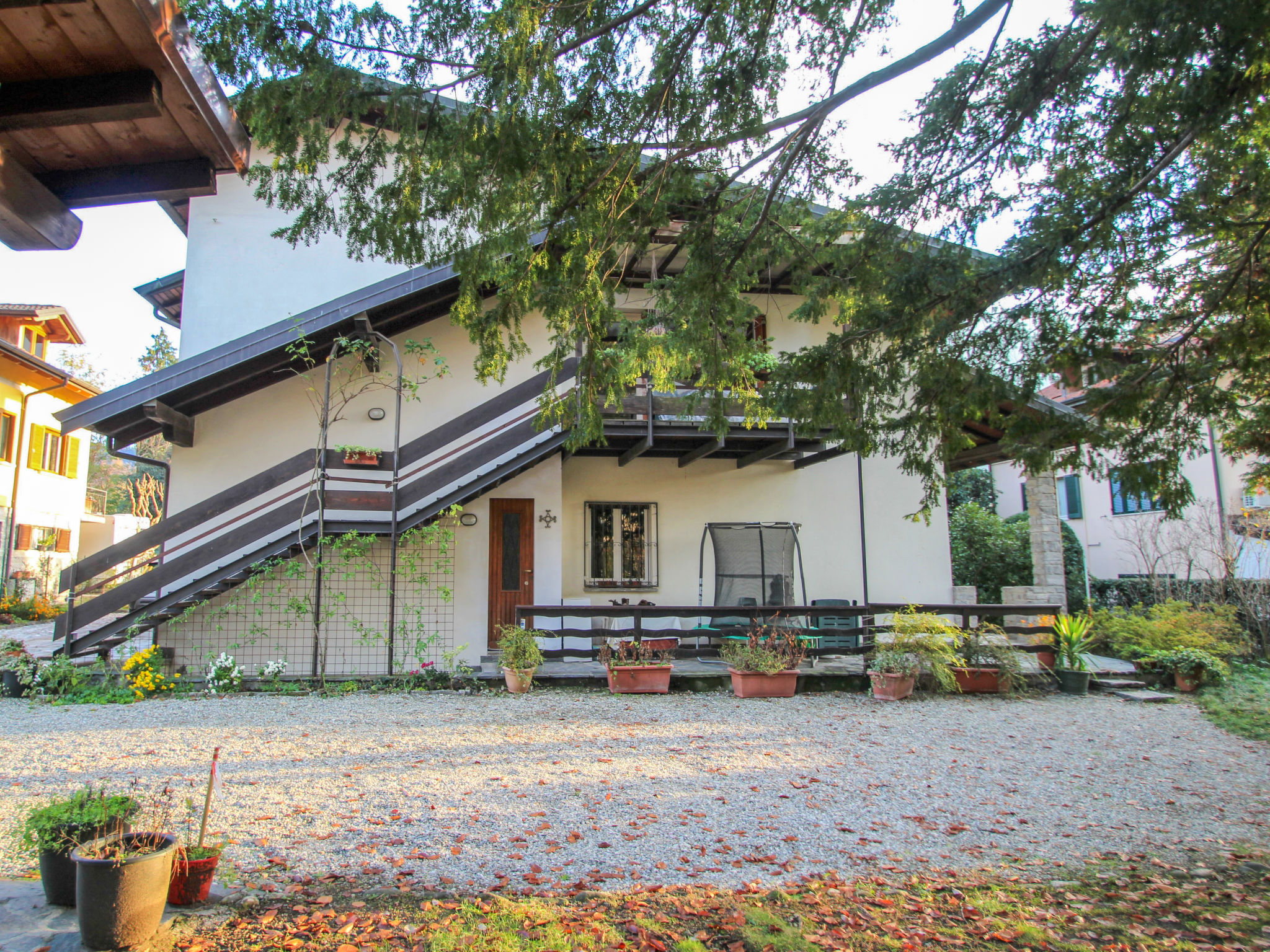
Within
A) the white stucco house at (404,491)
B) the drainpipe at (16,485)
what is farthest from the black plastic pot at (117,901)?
the drainpipe at (16,485)

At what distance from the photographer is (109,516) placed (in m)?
26.8

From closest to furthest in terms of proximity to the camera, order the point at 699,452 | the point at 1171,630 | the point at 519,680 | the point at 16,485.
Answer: the point at 519,680 < the point at 1171,630 < the point at 699,452 < the point at 16,485

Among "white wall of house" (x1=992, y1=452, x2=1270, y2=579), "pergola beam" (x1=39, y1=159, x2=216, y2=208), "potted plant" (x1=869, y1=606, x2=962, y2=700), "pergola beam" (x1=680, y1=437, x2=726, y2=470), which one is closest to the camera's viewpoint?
"pergola beam" (x1=39, y1=159, x2=216, y2=208)

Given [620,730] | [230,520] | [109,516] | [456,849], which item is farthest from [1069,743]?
[109,516]

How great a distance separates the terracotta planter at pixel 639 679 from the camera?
29.1 ft

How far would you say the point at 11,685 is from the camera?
8531mm

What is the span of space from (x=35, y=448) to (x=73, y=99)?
73.6ft

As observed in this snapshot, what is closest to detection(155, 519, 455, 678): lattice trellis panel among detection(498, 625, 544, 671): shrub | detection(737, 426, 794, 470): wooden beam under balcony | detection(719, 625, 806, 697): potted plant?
detection(498, 625, 544, 671): shrub

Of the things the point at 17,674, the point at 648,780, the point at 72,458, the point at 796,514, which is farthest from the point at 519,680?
the point at 72,458

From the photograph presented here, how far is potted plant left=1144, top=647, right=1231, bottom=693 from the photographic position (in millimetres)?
9672

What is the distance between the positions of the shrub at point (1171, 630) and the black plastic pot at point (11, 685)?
13232 mm

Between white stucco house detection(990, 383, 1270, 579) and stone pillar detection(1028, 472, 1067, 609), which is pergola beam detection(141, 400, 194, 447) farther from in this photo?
stone pillar detection(1028, 472, 1067, 609)

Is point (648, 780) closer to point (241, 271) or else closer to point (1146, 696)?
point (1146, 696)

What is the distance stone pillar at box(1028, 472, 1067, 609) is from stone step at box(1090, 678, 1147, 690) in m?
1.36
